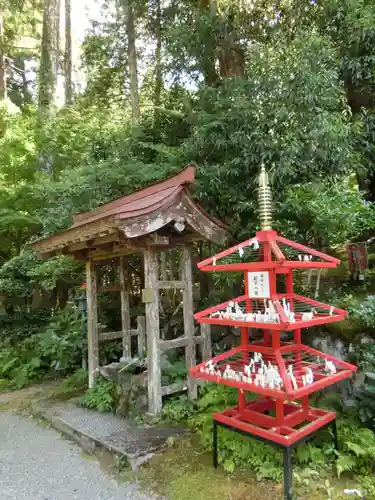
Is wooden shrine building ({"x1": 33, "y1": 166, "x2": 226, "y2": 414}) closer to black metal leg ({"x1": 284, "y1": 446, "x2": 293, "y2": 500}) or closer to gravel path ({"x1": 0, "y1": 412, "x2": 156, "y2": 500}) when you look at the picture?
gravel path ({"x1": 0, "y1": 412, "x2": 156, "y2": 500})

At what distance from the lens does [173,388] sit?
5.29 m

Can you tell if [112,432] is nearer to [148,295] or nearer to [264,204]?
[148,295]

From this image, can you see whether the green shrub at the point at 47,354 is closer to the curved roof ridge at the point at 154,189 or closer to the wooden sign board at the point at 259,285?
the curved roof ridge at the point at 154,189

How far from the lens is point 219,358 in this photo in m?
3.82

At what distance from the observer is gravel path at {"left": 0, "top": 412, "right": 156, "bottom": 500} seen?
12.5 feet

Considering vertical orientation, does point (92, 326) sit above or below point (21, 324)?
above

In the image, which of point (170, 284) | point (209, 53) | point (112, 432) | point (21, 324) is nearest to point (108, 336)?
point (112, 432)

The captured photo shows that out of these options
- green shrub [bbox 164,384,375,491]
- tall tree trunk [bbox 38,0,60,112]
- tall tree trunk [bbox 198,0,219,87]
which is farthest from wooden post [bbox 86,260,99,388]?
tall tree trunk [bbox 38,0,60,112]

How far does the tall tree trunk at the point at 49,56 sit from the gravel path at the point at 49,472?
966 centimetres

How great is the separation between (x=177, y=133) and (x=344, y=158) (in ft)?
14.6

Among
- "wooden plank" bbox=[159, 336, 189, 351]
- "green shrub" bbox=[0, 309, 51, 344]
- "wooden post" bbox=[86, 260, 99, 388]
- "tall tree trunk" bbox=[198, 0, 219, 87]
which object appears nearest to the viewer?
"wooden plank" bbox=[159, 336, 189, 351]

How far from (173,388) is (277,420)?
6.71ft

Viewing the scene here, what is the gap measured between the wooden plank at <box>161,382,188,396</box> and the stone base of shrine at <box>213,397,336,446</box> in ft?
4.76

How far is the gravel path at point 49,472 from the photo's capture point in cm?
380
